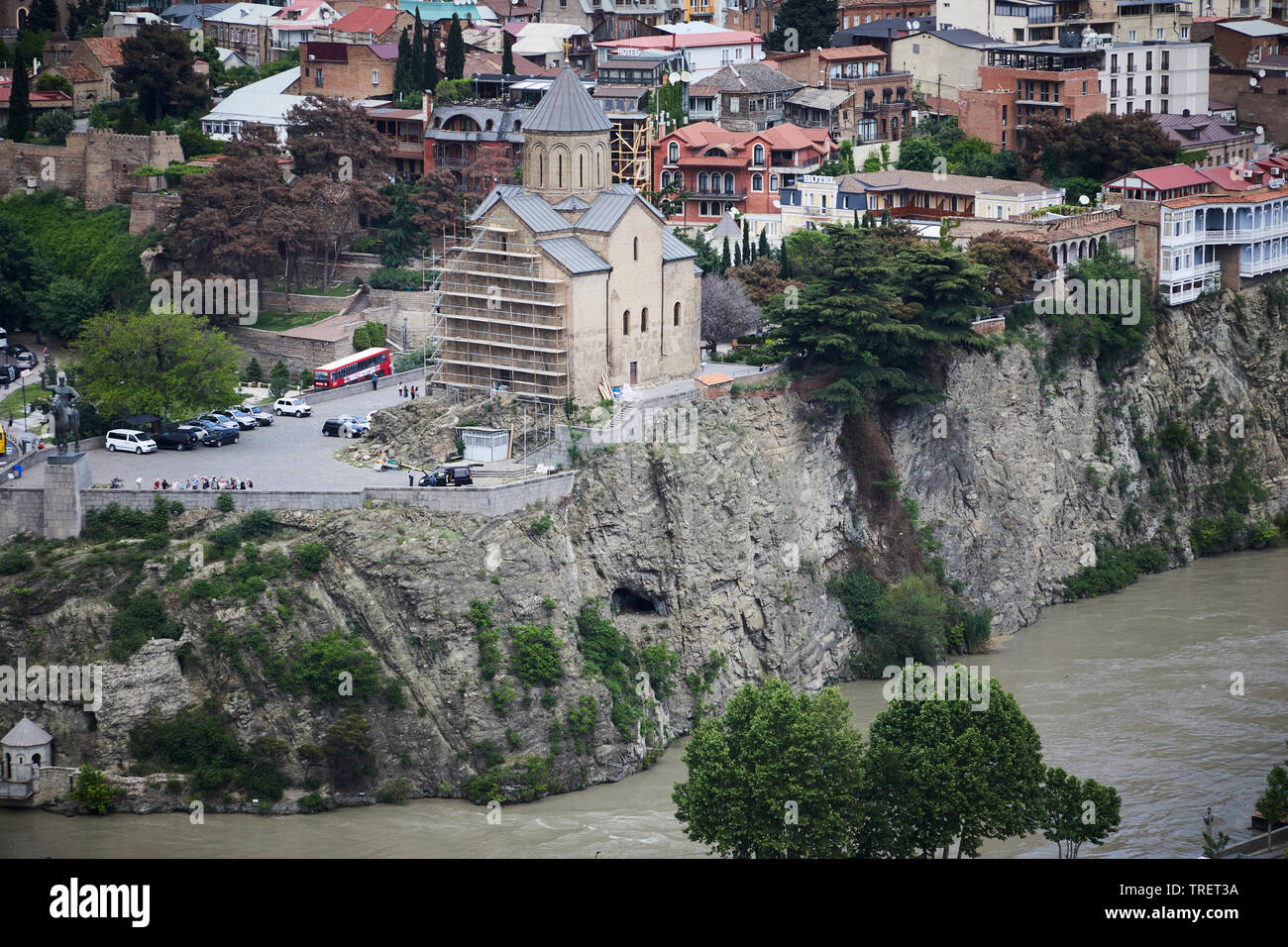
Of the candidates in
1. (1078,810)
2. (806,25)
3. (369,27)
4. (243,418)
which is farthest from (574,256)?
(806,25)

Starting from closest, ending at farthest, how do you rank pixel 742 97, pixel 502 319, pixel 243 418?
pixel 502 319, pixel 243 418, pixel 742 97

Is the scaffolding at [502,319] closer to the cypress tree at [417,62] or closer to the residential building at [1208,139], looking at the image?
the cypress tree at [417,62]

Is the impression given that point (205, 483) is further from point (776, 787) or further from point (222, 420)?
point (776, 787)

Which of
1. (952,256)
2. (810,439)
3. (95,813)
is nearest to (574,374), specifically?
(810,439)

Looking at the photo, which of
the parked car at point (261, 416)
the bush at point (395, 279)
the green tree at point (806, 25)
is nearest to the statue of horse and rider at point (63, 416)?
the parked car at point (261, 416)

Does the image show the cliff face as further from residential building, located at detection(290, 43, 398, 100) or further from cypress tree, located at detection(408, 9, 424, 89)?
residential building, located at detection(290, 43, 398, 100)

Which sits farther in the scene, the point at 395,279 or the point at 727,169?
the point at 727,169
